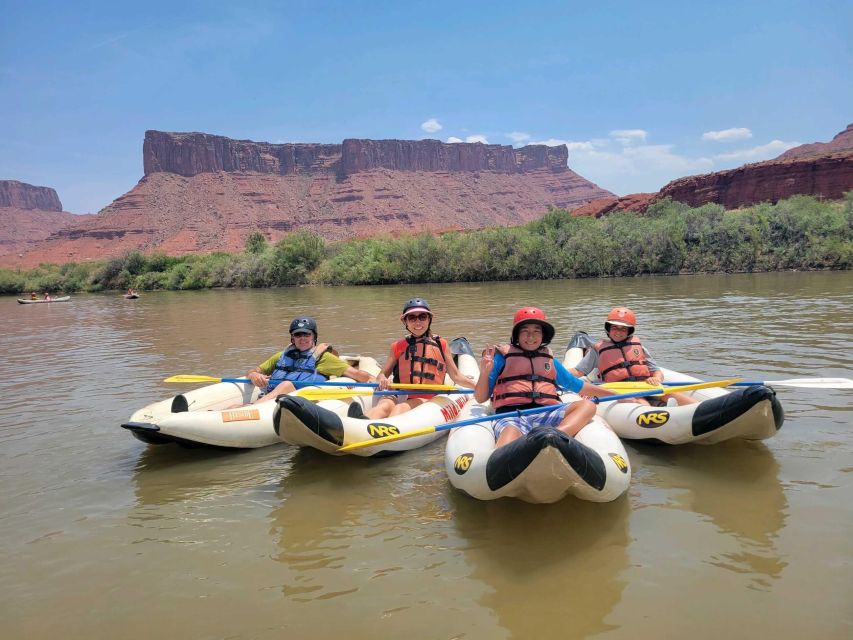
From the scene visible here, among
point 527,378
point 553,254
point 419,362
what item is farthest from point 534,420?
point 553,254

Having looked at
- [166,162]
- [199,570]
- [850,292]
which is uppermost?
[166,162]

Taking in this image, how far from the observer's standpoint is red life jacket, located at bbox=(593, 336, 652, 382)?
576 cm

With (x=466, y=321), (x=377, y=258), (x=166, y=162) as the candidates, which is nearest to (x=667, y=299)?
(x=466, y=321)

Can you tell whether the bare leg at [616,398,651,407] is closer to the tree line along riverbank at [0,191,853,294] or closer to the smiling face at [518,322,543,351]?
the smiling face at [518,322,543,351]

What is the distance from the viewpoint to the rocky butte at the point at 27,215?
145m

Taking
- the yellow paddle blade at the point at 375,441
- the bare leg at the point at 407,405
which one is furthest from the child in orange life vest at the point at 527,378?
the bare leg at the point at 407,405

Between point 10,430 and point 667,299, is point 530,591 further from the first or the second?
point 667,299

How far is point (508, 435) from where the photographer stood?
4.18 metres

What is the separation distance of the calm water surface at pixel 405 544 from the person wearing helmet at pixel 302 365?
40.4 inches

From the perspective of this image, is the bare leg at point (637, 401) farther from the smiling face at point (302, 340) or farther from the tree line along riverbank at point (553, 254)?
the tree line along riverbank at point (553, 254)

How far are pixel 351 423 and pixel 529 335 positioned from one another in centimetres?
157

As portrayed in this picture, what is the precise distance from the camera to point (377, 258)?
143 feet

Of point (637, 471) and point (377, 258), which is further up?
point (377, 258)

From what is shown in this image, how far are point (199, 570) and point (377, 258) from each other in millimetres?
40548
